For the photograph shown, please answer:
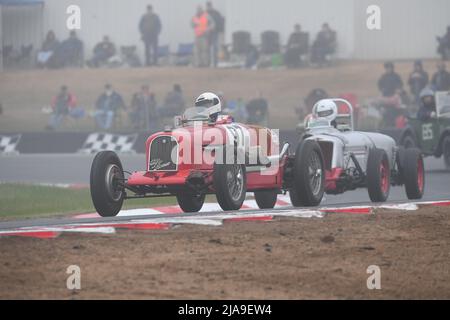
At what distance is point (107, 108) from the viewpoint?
2977 centimetres

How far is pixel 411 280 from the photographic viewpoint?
9.09 meters

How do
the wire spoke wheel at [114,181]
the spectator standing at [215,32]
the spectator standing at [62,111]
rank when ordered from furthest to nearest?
the spectator standing at [215,32]
the spectator standing at [62,111]
the wire spoke wheel at [114,181]

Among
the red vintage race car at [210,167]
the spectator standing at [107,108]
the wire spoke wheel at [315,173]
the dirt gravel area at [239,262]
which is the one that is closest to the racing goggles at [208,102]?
the red vintage race car at [210,167]

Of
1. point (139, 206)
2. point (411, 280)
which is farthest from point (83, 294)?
point (139, 206)

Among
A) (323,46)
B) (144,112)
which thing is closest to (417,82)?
(323,46)

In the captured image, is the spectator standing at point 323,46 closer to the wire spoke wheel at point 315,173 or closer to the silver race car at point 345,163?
the silver race car at point 345,163

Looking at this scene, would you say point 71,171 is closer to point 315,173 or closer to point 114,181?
point 315,173

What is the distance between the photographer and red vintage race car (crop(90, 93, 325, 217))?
43.4 ft

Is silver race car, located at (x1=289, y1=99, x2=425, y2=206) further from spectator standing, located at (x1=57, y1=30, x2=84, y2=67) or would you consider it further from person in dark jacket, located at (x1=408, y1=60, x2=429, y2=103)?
spectator standing, located at (x1=57, y1=30, x2=84, y2=67)

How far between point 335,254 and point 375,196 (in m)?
5.33

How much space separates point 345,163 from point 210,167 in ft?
8.66

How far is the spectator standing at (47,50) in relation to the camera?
116 ft

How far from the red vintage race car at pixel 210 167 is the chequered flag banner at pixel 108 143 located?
13762mm

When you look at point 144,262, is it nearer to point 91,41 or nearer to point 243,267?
point 243,267
